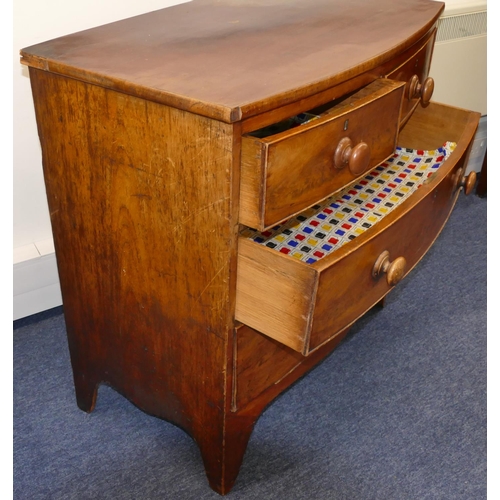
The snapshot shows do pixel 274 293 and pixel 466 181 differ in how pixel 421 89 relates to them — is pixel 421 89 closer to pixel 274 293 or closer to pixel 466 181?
pixel 466 181

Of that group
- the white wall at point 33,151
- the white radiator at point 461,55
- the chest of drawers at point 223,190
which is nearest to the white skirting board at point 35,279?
the white wall at point 33,151

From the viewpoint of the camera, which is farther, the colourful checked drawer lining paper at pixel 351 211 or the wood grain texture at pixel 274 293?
the colourful checked drawer lining paper at pixel 351 211

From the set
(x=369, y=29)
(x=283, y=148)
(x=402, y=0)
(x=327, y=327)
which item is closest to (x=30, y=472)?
(x=327, y=327)

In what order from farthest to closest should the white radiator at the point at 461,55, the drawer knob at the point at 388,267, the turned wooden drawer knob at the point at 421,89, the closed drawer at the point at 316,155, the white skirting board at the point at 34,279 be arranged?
1. the white radiator at the point at 461,55
2. the white skirting board at the point at 34,279
3. the turned wooden drawer knob at the point at 421,89
4. the drawer knob at the point at 388,267
5. the closed drawer at the point at 316,155

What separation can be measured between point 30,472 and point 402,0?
1.08 m

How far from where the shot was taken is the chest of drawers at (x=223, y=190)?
2.50ft

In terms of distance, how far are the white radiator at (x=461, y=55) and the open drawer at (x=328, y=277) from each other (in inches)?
34.7

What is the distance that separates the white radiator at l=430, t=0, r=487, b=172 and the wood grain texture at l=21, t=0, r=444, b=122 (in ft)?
1.99

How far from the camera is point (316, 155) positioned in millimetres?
788

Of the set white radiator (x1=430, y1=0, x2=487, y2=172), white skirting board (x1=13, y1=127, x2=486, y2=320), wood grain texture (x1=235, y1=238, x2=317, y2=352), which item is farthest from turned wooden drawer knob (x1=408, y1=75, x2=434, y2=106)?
white skirting board (x1=13, y1=127, x2=486, y2=320)

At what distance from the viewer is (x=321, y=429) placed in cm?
120

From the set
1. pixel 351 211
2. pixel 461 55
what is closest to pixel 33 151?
pixel 351 211

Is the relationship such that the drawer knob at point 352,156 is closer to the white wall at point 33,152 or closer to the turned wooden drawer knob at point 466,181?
the turned wooden drawer knob at point 466,181

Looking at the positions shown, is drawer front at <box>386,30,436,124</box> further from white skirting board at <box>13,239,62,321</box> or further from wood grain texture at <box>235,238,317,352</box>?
white skirting board at <box>13,239,62,321</box>
